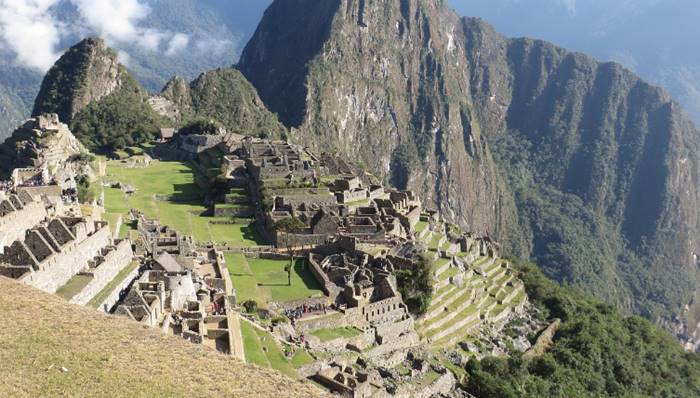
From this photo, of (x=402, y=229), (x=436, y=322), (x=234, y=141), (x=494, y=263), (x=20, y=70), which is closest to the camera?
(x=436, y=322)

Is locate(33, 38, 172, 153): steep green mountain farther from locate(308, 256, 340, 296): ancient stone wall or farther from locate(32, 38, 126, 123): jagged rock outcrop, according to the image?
locate(308, 256, 340, 296): ancient stone wall

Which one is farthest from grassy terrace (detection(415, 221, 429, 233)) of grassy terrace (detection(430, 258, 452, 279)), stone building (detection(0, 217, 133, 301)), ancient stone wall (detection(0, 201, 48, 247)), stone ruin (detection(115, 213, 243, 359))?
ancient stone wall (detection(0, 201, 48, 247))

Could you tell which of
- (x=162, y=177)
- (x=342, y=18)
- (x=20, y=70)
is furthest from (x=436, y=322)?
(x=342, y=18)

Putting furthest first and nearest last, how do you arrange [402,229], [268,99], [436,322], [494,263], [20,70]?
[268,99]
[20,70]
[494,263]
[402,229]
[436,322]

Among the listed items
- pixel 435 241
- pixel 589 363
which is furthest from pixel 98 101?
pixel 589 363

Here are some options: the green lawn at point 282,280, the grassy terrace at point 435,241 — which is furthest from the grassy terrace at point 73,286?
the grassy terrace at point 435,241

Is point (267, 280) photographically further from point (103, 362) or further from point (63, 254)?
point (103, 362)

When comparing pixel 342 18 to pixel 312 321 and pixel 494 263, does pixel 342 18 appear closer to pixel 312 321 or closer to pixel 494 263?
pixel 494 263
